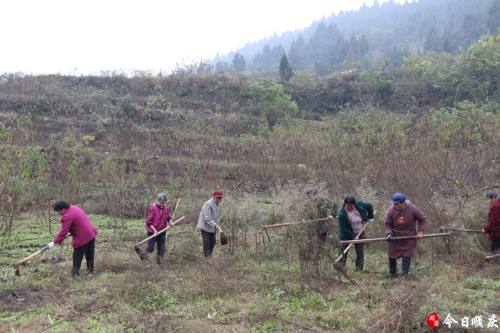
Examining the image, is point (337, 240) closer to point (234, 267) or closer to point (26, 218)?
point (234, 267)

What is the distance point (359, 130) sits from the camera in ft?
62.7

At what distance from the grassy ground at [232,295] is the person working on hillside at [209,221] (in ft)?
0.94

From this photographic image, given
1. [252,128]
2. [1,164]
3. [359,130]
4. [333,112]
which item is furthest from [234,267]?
[333,112]

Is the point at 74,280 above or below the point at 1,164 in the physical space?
below

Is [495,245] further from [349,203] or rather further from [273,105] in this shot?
[273,105]

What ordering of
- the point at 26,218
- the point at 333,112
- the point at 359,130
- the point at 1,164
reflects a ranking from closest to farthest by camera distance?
1. the point at 1,164
2. the point at 26,218
3. the point at 359,130
4. the point at 333,112

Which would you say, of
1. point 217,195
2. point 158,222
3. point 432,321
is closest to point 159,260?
point 158,222

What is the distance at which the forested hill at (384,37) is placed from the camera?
69500mm

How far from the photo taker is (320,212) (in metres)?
6.97

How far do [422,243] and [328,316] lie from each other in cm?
363

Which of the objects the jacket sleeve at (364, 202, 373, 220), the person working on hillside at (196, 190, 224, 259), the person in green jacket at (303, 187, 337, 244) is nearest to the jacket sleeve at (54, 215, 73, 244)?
the person working on hillside at (196, 190, 224, 259)

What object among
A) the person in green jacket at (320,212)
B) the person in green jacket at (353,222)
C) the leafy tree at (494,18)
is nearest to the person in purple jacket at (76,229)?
the person in green jacket at (320,212)

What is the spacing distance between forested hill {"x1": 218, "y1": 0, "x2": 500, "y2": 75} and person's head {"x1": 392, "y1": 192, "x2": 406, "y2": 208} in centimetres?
4208

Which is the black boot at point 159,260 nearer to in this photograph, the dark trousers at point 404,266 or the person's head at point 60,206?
the person's head at point 60,206
